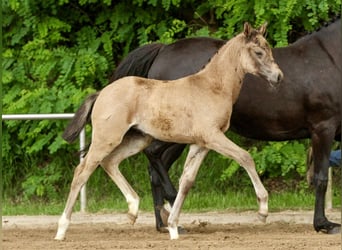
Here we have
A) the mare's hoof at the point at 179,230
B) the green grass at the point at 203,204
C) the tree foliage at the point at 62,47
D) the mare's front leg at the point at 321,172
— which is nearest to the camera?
the mare's front leg at the point at 321,172

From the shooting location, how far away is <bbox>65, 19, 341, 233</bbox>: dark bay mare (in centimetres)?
902

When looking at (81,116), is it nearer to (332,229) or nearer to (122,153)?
(122,153)

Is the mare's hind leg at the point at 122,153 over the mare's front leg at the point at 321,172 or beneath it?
over

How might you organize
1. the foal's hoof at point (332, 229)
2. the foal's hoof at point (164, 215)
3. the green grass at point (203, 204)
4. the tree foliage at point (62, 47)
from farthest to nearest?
the tree foliage at point (62, 47) → the green grass at point (203, 204) → the foal's hoof at point (164, 215) → the foal's hoof at point (332, 229)

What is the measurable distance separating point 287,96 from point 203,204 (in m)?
2.51

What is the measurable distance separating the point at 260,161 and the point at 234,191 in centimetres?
87

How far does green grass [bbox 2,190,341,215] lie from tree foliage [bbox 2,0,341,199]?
2.31 feet

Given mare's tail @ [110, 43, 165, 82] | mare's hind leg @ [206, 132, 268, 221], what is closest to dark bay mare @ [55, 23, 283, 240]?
mare's hind leg @ [206, 132, 268, 221]

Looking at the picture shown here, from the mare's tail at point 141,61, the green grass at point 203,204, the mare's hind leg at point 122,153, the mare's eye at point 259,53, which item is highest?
the mare's eye at point 259,53

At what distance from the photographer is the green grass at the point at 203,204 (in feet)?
36.1

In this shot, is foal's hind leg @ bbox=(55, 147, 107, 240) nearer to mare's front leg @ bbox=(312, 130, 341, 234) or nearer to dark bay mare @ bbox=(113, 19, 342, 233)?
dark bay mare @ bbox=(113, 19, 342, 233)

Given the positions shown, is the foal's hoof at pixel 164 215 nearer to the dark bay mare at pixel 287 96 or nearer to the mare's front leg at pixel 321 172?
the dark bay mare at pixel 287 96

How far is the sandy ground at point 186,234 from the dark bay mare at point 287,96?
50cm

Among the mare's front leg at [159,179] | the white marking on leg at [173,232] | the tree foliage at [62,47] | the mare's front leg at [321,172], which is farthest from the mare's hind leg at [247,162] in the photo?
the tree foliage at [62,47]
